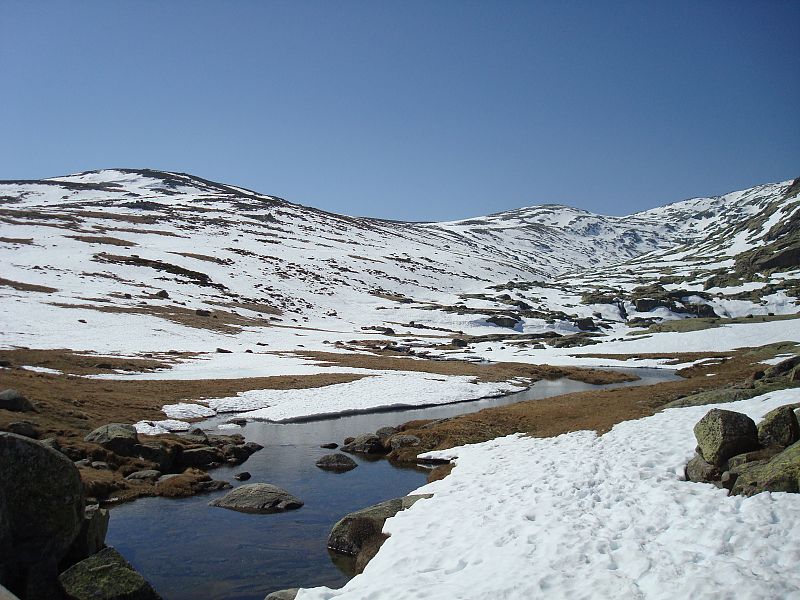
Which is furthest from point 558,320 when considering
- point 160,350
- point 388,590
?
point 388,590

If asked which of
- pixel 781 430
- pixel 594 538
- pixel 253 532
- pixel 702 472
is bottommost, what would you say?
pixel 253 532

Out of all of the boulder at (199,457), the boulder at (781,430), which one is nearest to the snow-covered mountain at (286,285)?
the boulder at (199,457)

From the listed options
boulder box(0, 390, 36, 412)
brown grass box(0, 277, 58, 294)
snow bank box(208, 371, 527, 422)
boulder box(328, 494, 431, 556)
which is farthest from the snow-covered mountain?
boulder box(328, 494, 431, 556)

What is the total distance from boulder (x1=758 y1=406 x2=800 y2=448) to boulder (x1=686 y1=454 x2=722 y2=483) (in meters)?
1.74

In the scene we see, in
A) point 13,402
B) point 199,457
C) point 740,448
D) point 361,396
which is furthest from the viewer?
point 361,396

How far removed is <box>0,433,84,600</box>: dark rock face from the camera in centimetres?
1107

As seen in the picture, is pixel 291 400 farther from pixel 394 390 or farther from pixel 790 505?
pixel 790 505

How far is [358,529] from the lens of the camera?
48.4ft

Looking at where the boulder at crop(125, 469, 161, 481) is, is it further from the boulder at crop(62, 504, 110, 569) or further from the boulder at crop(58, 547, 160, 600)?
the boulder at crop(58, 547, 160, 600)

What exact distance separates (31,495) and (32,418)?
16.0 metres

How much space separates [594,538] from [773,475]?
4282 mm

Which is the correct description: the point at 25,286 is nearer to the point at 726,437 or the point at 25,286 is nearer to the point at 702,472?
the point at 702,472

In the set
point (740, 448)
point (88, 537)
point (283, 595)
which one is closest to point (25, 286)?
point (88, 537)

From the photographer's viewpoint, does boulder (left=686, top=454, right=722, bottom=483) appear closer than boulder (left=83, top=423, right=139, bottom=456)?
Yes
